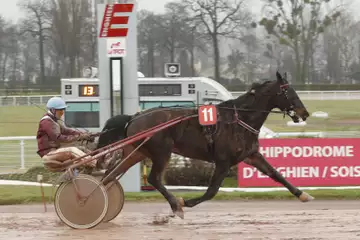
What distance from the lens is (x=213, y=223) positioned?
718 centimetres

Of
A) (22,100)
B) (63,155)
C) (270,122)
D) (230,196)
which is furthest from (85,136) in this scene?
(22,100)

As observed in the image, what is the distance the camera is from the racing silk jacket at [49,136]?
7055mm

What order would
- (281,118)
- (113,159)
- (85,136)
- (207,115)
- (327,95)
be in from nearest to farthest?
(207,115) < (85,136) < (113,159) < (281,118) < (327,95)

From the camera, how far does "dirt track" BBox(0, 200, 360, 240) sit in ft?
21.2

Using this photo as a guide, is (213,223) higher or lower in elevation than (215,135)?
lower

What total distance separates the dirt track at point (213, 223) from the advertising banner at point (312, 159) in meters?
1.14

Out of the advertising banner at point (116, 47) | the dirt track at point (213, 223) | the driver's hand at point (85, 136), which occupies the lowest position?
the dirt track at point (213, 223)

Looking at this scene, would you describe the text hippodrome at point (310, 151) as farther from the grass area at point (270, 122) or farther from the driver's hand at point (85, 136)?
the grass area at point (270, 122)

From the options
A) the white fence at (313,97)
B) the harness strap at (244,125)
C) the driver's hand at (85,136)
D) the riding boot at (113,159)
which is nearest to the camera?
the harness strap at (244,125)

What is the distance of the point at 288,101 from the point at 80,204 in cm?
265

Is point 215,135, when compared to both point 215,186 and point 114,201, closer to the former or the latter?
point 215,186

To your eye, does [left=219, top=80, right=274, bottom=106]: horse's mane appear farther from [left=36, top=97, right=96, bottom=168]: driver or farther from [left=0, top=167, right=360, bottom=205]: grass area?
[left=0, top=167, right=360, bottom=205]: grass area

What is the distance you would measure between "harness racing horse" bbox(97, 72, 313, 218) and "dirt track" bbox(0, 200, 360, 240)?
379 millimetres

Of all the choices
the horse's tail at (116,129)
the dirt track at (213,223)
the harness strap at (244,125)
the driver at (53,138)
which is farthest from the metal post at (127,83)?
the harness strap at (244,125)
